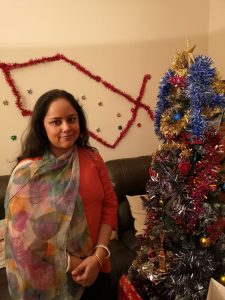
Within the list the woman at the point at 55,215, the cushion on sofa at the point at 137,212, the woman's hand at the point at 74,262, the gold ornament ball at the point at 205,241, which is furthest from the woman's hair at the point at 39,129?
the cushion on sofa at the point at 137,212

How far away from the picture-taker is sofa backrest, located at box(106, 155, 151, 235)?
2346 mm

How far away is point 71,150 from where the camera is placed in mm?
1161

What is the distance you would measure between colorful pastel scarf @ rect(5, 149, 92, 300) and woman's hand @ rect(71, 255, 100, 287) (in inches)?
1.5

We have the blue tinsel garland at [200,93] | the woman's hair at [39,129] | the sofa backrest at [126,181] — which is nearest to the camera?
the woman's hair at [39,129]

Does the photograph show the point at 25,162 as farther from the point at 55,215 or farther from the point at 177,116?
the point at 177,116

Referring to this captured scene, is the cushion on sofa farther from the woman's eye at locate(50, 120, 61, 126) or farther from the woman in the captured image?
A: the woman's eye at locate(50, 120, 61, 126)

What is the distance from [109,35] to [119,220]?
1697 millimetres

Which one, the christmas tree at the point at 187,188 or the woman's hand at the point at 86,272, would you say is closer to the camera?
the woman's hand at the point at 86,272

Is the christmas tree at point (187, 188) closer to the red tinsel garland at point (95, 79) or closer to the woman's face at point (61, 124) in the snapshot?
the woman's face at point (61, 124)

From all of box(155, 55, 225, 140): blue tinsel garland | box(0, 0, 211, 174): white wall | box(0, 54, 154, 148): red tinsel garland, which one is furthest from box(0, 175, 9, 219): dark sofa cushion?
box(155, 55, 225, 140): blue tinsel garland

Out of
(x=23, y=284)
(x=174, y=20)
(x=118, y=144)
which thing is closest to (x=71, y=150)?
(x=23, y=284)

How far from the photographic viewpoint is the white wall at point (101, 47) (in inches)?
90.2

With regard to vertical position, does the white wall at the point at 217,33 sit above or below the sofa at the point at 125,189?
above

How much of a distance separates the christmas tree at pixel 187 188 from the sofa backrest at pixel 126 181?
742 mm
